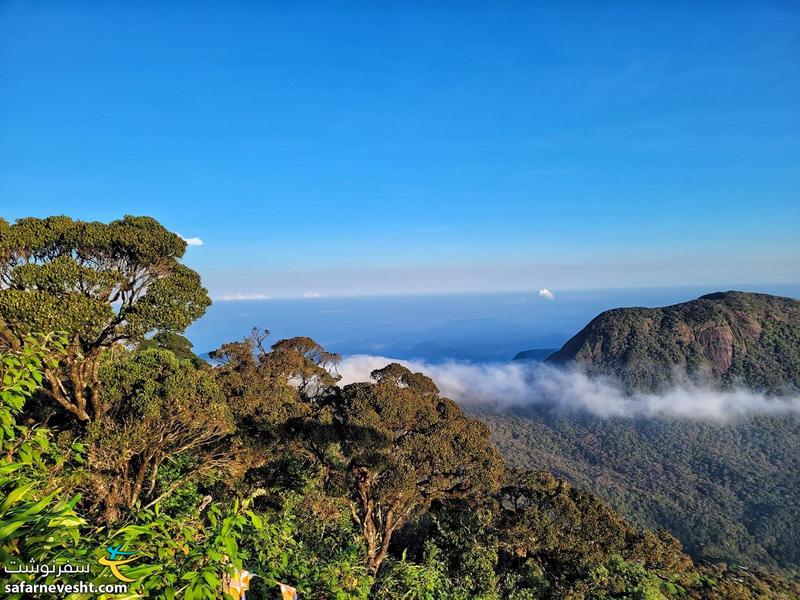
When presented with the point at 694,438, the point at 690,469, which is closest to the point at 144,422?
the point at 690,469

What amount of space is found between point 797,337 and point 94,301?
482ft

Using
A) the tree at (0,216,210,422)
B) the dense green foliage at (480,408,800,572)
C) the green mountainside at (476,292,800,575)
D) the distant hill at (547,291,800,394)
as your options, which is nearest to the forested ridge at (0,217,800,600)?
the tree at (0,216,210,422)

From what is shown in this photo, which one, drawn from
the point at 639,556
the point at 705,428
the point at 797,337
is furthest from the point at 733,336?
the point at 639,556

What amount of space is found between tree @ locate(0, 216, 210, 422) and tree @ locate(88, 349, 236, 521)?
1.46 feet

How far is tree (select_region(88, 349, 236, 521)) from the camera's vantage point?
7189mm

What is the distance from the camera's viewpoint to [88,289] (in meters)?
6.80

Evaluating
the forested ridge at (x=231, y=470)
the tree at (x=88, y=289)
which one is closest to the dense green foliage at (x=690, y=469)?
the forested ridge at (x=231, y=470)

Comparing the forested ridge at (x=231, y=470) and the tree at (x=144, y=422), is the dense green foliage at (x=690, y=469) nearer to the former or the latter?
the forested ridge at (x=231, y=470)

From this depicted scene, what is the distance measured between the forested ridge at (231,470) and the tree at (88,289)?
0.03 metres

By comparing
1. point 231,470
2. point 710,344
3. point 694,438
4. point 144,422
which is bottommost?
point 694,438

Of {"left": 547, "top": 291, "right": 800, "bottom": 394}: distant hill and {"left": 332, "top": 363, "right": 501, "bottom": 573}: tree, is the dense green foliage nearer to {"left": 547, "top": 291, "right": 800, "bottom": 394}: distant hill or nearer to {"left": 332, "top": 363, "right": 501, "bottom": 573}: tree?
{"left": 547, "top": 291, "right": 800, "bottom": 394}: distant hill

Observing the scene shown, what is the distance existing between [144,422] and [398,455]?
22.1 feet

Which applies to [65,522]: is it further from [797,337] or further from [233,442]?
[797,337]

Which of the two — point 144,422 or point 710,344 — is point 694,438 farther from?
point 144,422
